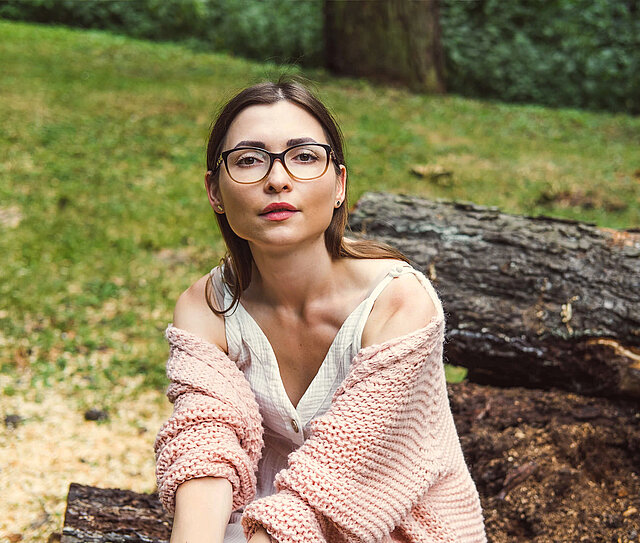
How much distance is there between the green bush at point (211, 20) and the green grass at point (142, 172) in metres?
0.59

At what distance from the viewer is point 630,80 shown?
1029 centimetres

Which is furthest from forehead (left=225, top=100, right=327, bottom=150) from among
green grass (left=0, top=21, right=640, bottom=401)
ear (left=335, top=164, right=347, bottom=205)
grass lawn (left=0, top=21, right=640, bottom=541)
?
green grass (left=0, top=21, right=640, bottom=401)

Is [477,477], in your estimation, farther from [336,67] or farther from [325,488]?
[336,67]

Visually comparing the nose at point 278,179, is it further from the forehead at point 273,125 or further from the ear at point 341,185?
the ear at point 341,185

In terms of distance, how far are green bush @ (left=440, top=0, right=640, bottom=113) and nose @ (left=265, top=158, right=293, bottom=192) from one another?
29.9ft

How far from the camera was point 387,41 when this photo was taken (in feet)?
32.5

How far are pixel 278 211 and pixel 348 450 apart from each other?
2.06 feet

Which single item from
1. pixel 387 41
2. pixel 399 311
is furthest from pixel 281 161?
pixel 387 41

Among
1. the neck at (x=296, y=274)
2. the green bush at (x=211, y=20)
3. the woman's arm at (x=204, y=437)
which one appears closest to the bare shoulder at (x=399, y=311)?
the neck at (x=296, y=274)

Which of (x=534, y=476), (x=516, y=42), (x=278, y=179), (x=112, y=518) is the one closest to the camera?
(x=278, y=179)

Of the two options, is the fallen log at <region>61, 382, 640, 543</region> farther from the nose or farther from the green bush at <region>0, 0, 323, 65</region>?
the green bush at <region>0, 0, 323, 65</region>

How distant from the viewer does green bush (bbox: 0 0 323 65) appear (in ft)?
36.2

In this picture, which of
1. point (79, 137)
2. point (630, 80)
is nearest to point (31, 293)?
point (79, 137)

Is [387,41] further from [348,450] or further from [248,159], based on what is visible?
[348,450]
